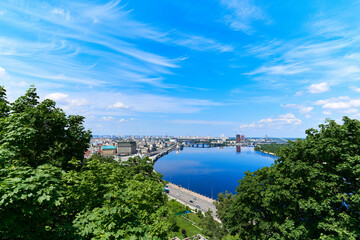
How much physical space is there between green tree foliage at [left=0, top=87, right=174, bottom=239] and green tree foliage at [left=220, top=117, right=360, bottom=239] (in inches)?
381

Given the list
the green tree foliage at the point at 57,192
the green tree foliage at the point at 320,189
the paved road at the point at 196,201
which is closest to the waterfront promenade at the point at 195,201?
the paved road at the point at 196,201

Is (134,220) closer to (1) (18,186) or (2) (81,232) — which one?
(2) (81,232)

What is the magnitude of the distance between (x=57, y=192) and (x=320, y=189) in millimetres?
15347

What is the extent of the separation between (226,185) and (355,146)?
8589 centimetres

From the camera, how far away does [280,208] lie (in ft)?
47.6

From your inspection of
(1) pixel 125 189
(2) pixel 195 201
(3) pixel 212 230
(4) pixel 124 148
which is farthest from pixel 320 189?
(4) pixel 124 148

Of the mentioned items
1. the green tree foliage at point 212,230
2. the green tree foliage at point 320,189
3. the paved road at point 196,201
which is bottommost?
the paved road at point 196,201

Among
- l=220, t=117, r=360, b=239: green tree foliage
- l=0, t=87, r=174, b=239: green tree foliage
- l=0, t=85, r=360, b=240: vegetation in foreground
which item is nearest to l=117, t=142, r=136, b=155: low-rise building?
l=0, t=85, r=360, b=240: vegetation in foreground

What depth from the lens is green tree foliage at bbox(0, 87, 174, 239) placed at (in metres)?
4.41

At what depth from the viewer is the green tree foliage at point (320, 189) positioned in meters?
11.4

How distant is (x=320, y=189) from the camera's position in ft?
40.1

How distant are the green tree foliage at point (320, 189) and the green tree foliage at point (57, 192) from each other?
9685mm

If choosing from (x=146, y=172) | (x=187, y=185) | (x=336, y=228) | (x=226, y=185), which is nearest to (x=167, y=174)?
(x=187, y=185)

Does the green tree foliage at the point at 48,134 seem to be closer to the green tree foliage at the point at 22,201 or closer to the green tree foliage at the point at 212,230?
the green tree foliage at the point at 22,201
